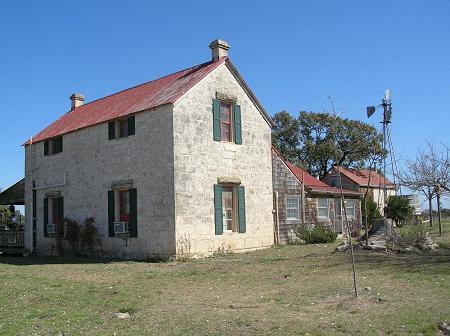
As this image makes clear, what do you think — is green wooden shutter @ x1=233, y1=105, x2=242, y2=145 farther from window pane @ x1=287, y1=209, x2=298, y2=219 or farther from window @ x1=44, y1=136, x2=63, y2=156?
window @ x1=44, y1=136, x2=63, y2=156

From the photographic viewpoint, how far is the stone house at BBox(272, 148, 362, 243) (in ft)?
75.3

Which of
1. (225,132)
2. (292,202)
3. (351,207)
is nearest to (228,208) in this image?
(225,132)

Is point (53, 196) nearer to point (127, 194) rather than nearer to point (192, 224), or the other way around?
point (127, 194)

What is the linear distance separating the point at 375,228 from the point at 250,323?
42.1ft

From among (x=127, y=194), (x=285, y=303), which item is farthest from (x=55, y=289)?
(x=127, y=194)

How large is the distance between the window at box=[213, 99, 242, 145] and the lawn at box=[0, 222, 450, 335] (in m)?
5.91

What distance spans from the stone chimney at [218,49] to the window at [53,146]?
26.9 ft

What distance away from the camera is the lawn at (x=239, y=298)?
7.78 m

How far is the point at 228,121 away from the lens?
20500 mm

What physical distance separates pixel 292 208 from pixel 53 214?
36.8 ft

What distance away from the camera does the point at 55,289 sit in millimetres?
11695

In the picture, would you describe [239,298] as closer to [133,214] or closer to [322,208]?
[133,214]

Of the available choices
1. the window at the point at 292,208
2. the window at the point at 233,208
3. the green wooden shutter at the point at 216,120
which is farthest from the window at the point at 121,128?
the window at the point at 292,208

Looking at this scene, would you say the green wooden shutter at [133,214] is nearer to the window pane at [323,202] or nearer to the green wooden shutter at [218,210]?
the green wooden shutter at [218,210]
